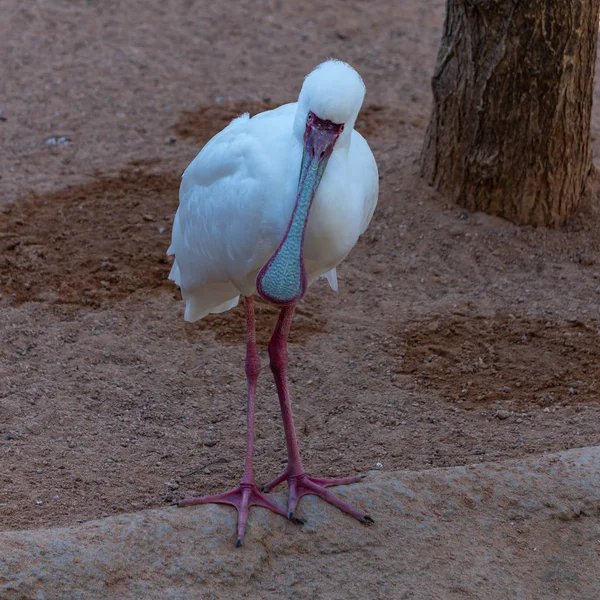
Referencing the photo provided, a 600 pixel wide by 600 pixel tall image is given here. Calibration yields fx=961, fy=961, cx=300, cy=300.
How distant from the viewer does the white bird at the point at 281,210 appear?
3504 millimetres

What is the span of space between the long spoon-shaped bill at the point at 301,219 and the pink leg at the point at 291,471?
2.30 ft

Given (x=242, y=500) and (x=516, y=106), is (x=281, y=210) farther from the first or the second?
(x=516, y=106)

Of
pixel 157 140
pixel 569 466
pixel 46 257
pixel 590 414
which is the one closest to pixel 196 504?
pixel 569 466

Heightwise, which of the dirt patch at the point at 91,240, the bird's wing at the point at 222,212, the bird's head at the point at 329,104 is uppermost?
the bird's head at the point at 329,104

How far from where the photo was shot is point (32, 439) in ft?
14.9

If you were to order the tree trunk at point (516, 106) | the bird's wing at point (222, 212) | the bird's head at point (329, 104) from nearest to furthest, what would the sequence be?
the bird's head at point (329, 104) → the bird's wing at point (222, 212) → the tree trunk at point (516, 106)

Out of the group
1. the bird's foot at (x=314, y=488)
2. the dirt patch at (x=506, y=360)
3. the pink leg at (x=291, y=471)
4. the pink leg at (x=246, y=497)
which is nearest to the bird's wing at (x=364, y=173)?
the pink leg at (x=291, y=471)

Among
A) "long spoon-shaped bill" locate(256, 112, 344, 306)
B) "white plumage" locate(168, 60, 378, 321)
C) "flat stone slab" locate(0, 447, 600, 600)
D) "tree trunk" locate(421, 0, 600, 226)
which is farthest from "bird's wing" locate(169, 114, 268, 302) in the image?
"tree trunk" locate(421, 0, 600, 226)

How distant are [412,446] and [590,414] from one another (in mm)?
895

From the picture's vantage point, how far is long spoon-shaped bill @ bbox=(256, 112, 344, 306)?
11.4 ft

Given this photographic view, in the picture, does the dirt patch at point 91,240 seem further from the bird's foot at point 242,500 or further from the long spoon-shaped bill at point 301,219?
the long spoon-shaped bill at point 301,219

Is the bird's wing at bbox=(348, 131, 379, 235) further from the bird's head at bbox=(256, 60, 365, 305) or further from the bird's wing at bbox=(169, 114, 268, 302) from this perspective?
the bird's wing at bbox=(169, 114, 268, 302)

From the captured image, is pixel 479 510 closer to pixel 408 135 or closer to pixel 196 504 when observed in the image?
pixel 196 504

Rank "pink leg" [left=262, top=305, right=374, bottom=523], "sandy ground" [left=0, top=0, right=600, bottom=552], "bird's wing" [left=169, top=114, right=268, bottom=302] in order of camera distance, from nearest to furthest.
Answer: "bird's wing" [left=169, top=114, right=268, bottom=302], "pink leg" [left=262, top=305, right=374, bottom=523], "sandy ground" [left=0, top=0, right=600, bottom=552]
